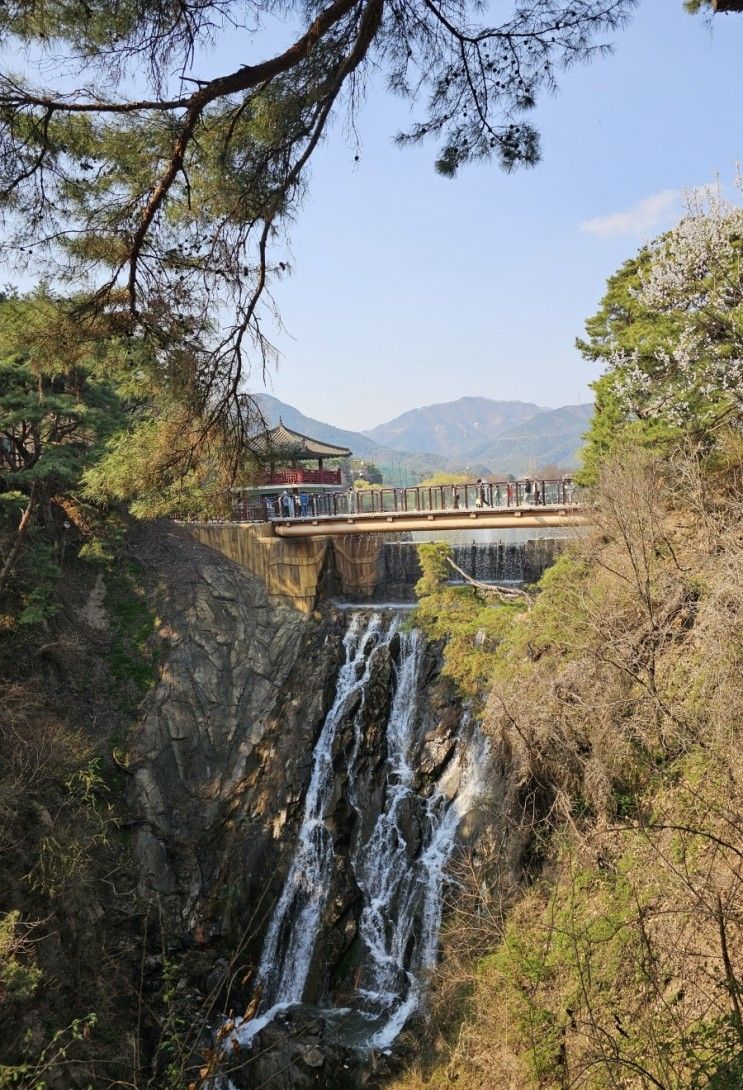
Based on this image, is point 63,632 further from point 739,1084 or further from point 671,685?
point 739,1084

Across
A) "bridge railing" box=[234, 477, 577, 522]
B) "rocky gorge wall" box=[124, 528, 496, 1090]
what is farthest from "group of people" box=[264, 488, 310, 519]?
"rocky gorge wall" box=[124, 528, 496, 1090]

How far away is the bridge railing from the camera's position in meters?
16.6

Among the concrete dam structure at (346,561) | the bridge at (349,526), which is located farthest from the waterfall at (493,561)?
the bridge at (349,526)

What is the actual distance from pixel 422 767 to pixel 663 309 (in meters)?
10.5

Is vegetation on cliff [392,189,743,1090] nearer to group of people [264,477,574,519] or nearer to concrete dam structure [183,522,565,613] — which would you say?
group of people [264,477,574,519]

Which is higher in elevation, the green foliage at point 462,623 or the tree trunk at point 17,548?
the tree trunk at point 17,548

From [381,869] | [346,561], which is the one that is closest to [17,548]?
[381,869]

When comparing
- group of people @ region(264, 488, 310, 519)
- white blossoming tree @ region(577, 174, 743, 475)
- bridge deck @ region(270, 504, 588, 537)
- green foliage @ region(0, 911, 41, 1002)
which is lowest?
green foliage @ region(0, 911, 41, 1002)

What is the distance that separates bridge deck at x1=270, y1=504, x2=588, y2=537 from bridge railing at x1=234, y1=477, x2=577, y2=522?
139mm

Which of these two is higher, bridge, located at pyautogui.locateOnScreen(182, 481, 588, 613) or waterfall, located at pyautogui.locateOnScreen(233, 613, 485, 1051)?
bridge, located at pyautogui.locateOnScreen(182, 481, 588, 613)

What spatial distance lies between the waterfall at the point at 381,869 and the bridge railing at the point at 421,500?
4.87m

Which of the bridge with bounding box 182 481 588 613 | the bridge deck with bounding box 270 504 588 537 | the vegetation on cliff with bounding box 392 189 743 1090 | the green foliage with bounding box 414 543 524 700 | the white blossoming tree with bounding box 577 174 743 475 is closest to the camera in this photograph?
the vegetation on cliff with bounding box 392 189 743 1090

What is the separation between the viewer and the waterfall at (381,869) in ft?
39.1

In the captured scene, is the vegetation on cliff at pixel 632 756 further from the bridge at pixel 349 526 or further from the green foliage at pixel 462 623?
the bridge at pixel 349 526
